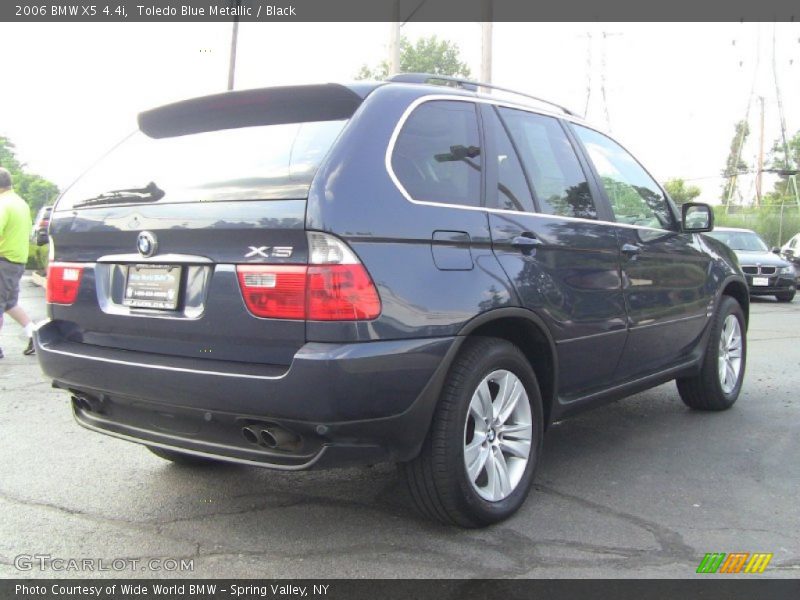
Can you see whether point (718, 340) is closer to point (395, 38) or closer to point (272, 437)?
point (272, 437)

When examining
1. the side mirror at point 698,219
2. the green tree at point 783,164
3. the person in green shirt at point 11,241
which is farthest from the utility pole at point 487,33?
the green tree at point 783,164

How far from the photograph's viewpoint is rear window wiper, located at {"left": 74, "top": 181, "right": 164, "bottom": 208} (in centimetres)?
316

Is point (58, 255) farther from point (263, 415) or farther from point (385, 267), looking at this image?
point (385, 267)

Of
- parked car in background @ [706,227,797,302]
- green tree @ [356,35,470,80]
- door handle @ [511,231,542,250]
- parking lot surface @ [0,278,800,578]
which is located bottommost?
parked car in background @ [706,227,797,302]

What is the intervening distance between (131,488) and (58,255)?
3.96 feet

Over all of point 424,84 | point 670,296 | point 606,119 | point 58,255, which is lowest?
point 670,296

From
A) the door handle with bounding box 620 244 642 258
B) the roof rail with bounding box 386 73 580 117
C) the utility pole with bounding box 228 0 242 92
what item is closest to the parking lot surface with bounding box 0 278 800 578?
the door handle with bounding box 620 244 642 258

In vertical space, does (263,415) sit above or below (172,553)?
above

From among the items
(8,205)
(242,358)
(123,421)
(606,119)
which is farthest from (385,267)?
(606,119)

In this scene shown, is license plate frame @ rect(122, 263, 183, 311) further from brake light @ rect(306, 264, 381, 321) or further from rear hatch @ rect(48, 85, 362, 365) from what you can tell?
brake light @ rect(306, 264, 381, 321)

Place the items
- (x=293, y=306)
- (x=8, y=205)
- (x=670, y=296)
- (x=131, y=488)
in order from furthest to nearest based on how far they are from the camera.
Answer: (x=8, y=205) < (x=670, y=296) < (x=131, y=488) < (x=293, y=306)

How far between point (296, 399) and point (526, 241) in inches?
52.4

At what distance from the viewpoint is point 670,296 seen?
4.61 metres

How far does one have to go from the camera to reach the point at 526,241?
345cm
